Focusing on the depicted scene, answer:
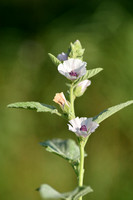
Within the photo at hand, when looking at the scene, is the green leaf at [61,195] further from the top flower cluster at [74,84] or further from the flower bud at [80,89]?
the flower bud at [80,89]

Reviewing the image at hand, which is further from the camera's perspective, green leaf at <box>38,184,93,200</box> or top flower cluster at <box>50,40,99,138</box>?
top flower cluster at <box>50,40,99,138</box>

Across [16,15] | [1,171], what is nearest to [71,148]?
[1,171]

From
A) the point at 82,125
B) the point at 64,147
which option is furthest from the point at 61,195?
the point at 64,147

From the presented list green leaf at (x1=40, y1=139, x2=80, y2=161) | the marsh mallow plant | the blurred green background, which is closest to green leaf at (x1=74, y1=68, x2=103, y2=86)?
the marsh mallow plant

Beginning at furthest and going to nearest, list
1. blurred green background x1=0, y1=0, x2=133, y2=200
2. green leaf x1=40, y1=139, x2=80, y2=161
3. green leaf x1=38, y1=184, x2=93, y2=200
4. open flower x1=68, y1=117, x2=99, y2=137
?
blurred green background x1=0, y1=0, x2=133, y2=200 < green leaf x1=40, y1=139, x2=80, y2=161 < open flower x1=68, y1=117, x2=99, y2=137 < green leaf x1=38, y1=184, x2=93, y2=200

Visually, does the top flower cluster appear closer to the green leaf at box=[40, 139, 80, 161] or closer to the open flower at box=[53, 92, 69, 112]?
the open flower at box=[53, 92, 69, 112]

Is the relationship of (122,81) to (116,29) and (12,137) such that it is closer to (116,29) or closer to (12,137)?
(116,29)

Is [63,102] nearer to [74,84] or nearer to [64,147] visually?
[74,84]
